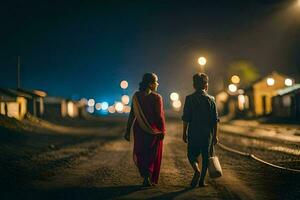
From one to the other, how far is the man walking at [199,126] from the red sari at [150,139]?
547mm

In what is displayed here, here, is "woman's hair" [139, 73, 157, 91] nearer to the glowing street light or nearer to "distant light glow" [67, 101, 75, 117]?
"distant light glow" [67, 101, 75, 117]

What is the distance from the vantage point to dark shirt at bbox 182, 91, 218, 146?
29.2ft

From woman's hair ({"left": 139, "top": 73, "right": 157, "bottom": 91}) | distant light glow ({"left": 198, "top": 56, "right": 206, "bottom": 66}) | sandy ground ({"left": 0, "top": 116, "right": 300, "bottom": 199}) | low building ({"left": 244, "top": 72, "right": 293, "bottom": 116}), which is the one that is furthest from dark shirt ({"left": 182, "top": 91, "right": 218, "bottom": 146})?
low building ({"left": 244, "top": 72, "right": 293, "bottom": 116})

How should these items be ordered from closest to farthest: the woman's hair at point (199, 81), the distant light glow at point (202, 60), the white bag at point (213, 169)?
the white bag at point (213, 169) → the woman's hair at point (199, 81) → the distant light glow at point (202, 60)

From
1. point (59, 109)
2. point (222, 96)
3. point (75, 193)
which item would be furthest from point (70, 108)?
point (75, 193)

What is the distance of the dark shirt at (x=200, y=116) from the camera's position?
8891mm

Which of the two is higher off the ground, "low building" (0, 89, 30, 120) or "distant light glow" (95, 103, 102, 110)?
"distant light glow" (95, 103, 102, 110)

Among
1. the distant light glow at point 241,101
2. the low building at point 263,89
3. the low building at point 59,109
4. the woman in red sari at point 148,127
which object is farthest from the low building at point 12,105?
the distant light glow at point 241,101

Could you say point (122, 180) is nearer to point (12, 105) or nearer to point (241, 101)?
point (12, 105)

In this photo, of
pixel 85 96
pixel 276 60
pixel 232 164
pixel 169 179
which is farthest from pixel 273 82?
pixel 85 96

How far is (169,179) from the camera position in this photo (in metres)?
10.1

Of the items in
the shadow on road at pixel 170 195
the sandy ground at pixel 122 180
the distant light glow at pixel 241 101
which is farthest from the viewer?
the distant light glow at pixel 241 101

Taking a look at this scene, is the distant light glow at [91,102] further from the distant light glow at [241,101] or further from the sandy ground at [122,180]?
the sandy ground at [122,180]

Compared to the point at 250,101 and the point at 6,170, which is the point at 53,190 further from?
the point at 250,101
